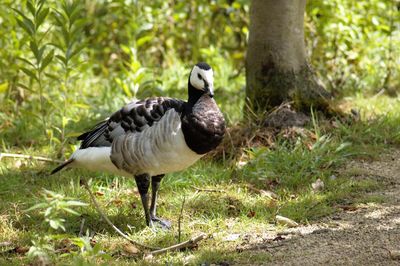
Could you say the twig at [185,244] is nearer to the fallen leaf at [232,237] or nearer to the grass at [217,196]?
the grass at [217,196]

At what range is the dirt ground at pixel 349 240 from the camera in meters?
4.02

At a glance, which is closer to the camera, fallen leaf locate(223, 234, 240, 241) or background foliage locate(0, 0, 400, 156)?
fallen leaf locate(223, 234, 240, 241)

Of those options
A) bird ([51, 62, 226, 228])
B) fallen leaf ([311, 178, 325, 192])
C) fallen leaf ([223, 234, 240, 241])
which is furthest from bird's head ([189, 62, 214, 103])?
fallen leaf ([311, 178, 325, 192])

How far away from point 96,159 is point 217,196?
1047 millimetres

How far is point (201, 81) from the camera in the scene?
4.74 m

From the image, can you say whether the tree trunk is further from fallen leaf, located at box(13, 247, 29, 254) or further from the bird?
fallen leaf, located at box(13, 247, 29, 254)

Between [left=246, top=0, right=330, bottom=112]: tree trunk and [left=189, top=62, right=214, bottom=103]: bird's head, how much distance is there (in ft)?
5.64

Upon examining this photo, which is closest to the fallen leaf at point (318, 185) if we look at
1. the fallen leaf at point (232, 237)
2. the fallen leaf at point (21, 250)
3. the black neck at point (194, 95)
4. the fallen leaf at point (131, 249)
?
the fallen leaf at point (232, 237)

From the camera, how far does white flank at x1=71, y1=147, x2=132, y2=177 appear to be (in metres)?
4.86

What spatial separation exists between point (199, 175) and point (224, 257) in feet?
5.19

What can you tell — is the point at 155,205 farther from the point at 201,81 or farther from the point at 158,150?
the point at 201,81

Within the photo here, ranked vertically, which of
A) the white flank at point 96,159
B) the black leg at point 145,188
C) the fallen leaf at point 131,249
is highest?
the white flank at point 96,159

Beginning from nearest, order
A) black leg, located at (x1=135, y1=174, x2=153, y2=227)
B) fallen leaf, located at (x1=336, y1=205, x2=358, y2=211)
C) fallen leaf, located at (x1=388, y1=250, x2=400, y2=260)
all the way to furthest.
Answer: fallen leaf, located at (x1=388, y1=250, x2=400, y2=260) → black leg, located at (x1=135, y1=174, x2=153, y2=227) → fallen leaf, located at (x1=336, y1=205, x2=358, y2=211)

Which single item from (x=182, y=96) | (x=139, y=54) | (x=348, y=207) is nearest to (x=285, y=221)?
(x=348, y=207)
